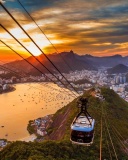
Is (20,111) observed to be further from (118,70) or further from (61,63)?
→ (118,70)

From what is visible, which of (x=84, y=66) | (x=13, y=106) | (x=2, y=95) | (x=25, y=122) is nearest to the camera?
(x=25, y=122)

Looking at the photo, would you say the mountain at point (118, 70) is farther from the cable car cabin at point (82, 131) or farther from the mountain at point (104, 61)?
the cable car cabin at point (82, 131)

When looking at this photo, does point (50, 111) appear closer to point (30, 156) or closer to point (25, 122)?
point (25, 122)

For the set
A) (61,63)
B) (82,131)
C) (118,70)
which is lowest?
(82,131)

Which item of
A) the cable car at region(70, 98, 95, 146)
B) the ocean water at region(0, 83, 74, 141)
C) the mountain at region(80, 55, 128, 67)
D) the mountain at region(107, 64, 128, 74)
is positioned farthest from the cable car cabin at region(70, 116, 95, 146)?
the mountain at region(80, 55, 128, 67)

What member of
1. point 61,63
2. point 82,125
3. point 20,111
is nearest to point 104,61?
point 61,63

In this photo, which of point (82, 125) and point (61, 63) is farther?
point (61, 63)

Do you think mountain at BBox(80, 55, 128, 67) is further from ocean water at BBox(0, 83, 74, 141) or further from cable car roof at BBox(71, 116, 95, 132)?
cable car roof at BBox(71, 116, 95, 132)

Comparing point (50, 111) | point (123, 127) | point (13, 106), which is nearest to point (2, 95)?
point (13, 106)

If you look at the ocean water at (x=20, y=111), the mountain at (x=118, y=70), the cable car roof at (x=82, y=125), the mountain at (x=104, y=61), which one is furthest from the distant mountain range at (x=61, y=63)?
the cable car roof at (x=82, y=125)

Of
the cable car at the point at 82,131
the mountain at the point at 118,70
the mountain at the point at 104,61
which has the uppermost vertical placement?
the mountain at the point at 104,61

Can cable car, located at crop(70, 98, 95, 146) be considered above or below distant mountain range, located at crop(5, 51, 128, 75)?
below
